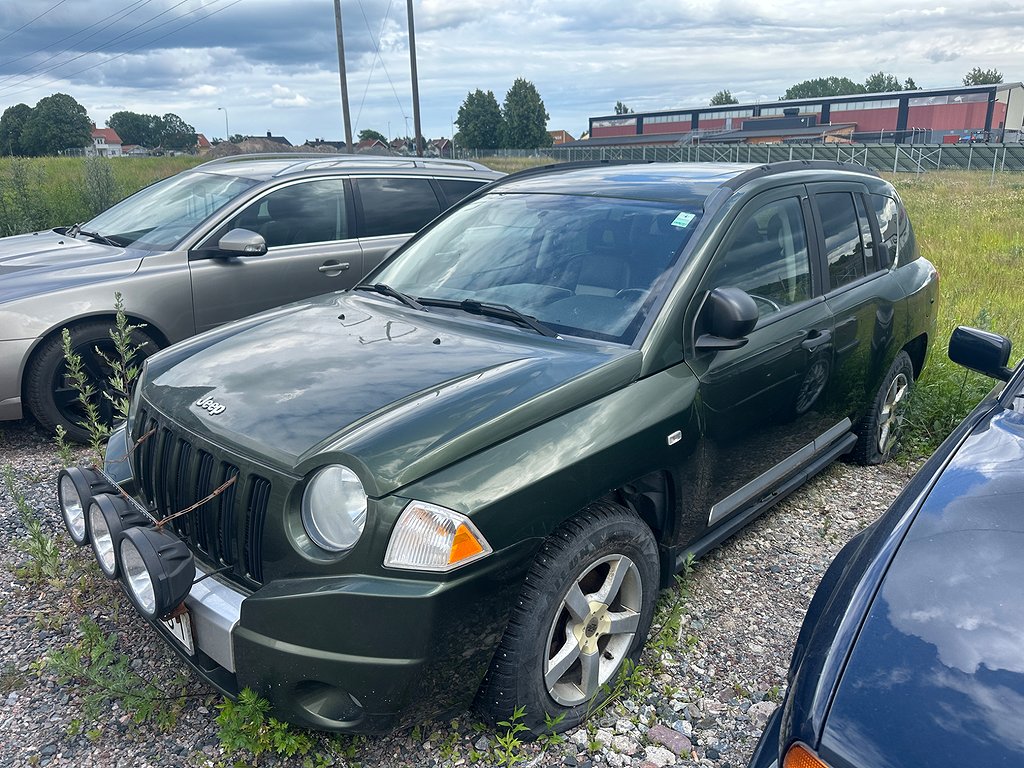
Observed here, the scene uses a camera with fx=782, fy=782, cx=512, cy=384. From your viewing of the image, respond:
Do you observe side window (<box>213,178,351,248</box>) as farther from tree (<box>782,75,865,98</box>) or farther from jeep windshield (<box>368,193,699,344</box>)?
tree (<box>782,75,865,98</box>)

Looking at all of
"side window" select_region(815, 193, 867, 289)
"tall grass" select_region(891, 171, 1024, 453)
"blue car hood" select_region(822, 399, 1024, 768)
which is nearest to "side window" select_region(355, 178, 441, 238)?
"side window" select_region(815, 193, 867, 289)

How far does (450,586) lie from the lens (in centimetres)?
209

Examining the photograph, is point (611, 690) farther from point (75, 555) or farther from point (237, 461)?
point (75, 555)

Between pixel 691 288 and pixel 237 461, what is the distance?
→ 173 cm

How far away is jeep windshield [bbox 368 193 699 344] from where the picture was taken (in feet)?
9.95

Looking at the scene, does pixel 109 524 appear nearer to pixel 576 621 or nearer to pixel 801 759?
pixel 576 621

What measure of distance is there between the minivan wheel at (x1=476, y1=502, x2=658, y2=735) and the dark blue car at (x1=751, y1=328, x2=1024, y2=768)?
2.26ft

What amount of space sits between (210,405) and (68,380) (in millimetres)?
2657

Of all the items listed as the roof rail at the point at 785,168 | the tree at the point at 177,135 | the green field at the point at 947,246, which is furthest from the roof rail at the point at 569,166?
the tree at the point at 177,135

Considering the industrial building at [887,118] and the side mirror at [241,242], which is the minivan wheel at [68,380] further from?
the industrial building at [887,118]

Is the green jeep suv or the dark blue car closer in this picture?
the dark blue car

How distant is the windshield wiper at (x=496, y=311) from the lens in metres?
3.02

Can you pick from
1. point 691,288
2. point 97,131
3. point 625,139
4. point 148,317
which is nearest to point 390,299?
point 691,288

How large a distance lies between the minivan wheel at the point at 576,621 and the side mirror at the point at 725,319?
75 centimetres
